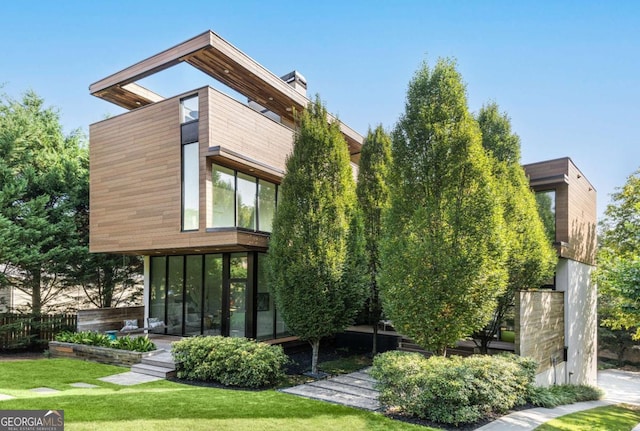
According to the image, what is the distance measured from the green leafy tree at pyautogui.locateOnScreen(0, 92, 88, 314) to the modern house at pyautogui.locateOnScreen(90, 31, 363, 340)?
7.59ft

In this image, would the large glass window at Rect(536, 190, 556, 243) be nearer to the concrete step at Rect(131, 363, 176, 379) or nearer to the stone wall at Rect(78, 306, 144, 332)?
the concrete step at Rect(131, 363, 176, 379)

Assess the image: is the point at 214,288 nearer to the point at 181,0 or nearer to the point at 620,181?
the point at 181,0

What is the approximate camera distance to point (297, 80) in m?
17.2

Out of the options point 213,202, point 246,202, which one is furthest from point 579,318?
point 213,202

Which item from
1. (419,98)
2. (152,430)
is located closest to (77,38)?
(419,98)

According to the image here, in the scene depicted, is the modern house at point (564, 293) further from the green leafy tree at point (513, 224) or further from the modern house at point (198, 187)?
the modern house at point (198, 187)

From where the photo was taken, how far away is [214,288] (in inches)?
520

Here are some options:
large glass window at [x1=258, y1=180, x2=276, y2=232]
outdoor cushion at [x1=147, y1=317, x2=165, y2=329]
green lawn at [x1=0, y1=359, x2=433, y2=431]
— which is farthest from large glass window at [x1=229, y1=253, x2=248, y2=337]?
green lawn at [x1=0, y1=359, x2=433, y2=431]

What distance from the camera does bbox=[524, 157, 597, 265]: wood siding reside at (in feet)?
42.7

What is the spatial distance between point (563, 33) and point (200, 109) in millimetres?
11317

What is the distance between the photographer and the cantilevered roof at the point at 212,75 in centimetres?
1190

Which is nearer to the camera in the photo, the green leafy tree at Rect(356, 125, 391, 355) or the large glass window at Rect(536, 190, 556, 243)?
the green leafy tree at Rect(356, 125, 391, 355)

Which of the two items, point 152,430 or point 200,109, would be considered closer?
point 152,430

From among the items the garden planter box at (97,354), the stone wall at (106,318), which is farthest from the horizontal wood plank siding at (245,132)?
the stone wall at (106,318)
